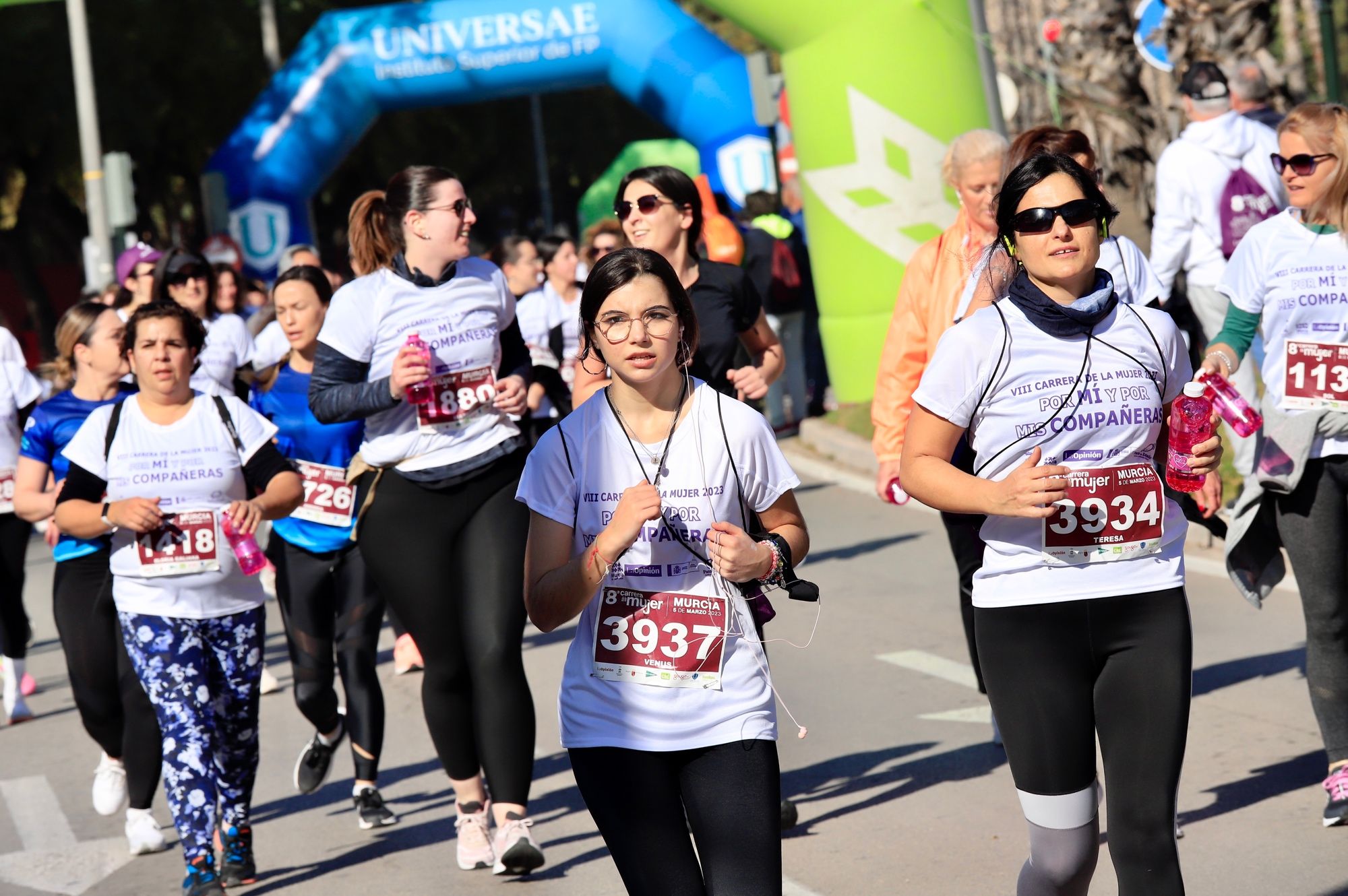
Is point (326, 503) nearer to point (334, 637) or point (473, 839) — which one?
point (334, 637)

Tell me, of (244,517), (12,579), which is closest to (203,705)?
(244,517)

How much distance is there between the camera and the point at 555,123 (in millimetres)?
50281

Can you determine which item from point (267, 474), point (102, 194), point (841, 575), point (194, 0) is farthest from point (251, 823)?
point (194, 0)

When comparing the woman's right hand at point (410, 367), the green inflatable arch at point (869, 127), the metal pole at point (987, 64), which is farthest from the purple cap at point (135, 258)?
the metal pole at point (987, 64)

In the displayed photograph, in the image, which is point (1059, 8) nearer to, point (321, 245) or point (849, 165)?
point (849, 165)

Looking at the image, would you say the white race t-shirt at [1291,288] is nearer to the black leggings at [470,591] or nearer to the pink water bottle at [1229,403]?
the pink water bottle at [1229,403]

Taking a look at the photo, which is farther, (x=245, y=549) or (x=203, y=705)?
(x=203, y=705)

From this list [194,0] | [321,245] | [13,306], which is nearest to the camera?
[194,0]

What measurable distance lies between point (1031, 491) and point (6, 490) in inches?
253

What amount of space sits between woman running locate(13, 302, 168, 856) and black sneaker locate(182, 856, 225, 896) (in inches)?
35.1

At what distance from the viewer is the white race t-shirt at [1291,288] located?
544 centimetres

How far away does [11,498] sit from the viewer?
887 centimetres

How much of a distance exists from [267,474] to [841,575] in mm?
5258

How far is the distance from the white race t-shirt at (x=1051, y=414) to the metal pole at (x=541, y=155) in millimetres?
40891
